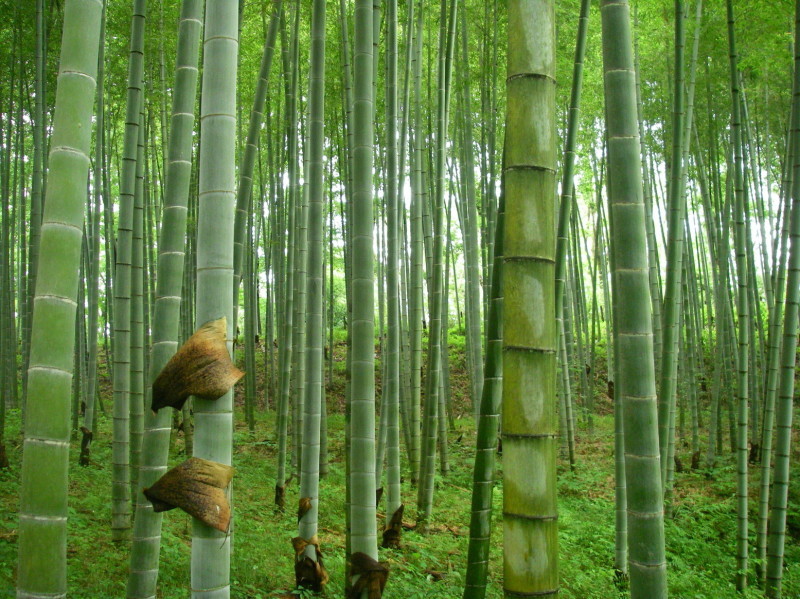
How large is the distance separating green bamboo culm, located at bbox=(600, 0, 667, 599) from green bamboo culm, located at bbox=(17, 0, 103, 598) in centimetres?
117

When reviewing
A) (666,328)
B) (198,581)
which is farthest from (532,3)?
(666,328)

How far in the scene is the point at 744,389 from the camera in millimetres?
4102

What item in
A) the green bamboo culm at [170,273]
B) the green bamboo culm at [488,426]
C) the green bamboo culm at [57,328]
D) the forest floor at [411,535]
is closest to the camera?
the green bamboo culm at [57,328]

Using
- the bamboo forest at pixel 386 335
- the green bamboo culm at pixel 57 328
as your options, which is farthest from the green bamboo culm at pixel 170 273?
the green bamboo culm at pixel 57 328

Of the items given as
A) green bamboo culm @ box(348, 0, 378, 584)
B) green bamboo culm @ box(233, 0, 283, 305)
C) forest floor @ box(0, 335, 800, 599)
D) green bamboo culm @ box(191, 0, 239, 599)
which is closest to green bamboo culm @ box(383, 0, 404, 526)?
forest floor @ box(0, 335, 800, 599)

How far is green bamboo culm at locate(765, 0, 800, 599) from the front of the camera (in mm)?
3408

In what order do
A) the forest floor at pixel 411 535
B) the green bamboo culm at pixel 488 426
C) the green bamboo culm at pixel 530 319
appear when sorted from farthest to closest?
the forest floor at pixel 411 535 → the green bamboo culm at pixel 488 426 → the green bamboo culm at pixel 530 319

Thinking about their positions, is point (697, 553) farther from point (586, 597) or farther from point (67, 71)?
point (67, 71)

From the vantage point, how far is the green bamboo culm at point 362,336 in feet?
7.89

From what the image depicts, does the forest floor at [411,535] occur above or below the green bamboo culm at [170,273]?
below

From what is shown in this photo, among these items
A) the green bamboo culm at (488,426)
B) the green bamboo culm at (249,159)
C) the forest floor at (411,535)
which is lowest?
the forest floor at (411,535)

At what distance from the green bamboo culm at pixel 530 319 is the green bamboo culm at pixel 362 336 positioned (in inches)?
47.8

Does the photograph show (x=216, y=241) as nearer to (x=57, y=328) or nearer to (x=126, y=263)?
(x=57, y=328)

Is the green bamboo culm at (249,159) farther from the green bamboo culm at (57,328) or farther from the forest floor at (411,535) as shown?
the forest floor at (411,535)
